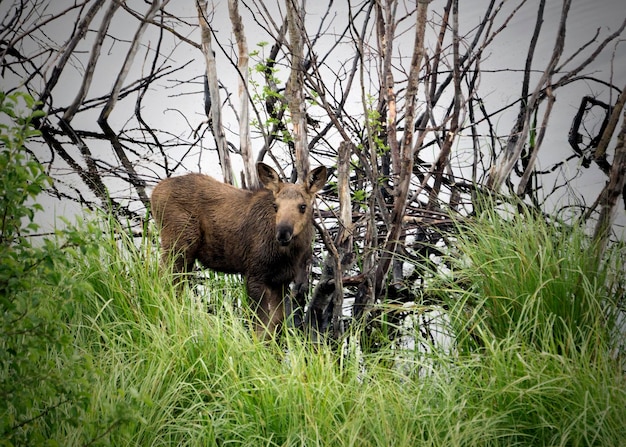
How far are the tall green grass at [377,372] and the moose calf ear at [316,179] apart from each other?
1.25 metres

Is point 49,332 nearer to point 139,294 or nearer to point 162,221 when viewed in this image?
point 139,294

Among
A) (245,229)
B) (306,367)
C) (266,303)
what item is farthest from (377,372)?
(245,229)

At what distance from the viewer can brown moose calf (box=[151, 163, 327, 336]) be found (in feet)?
21.1

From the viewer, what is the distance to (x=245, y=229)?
22.4 feet

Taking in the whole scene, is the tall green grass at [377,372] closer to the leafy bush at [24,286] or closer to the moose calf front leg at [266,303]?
the leafy bush at [24,286]

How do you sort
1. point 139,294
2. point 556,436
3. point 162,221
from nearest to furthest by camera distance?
point 556,436
point 139,294
point 162,221

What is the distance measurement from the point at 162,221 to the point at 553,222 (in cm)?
328

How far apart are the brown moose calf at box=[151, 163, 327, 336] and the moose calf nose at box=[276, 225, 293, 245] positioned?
12 centimetres

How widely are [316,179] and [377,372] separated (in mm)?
1975

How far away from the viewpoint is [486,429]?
4223 millimetres

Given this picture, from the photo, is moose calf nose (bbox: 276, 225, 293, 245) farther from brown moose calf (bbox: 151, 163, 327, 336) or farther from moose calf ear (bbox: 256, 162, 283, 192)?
moose calf ear (bbox: 256, 162, 283, 192)

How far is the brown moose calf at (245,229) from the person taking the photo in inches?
254

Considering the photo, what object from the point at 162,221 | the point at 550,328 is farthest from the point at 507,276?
the point at 162,221

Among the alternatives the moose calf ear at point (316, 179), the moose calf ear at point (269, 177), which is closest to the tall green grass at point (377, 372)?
the moose calf ear at point (269, 177)
